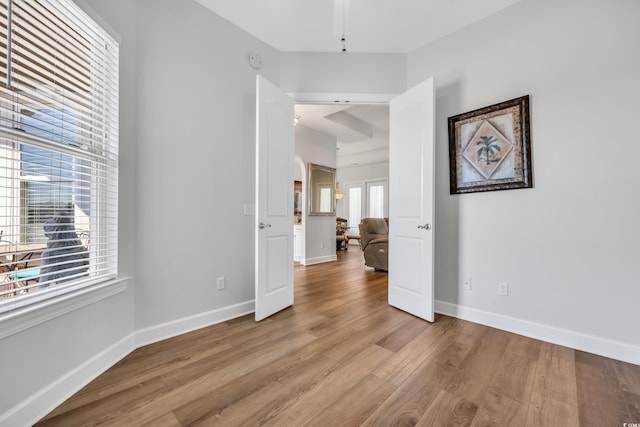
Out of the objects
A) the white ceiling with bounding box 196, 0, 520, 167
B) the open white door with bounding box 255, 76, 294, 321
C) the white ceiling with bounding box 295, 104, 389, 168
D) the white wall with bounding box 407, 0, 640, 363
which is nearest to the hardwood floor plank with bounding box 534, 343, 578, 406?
the white wall with bounding box 407, 0, 640, 363

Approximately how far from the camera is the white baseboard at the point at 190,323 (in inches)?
81.4

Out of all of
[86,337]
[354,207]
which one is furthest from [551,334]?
[354,207]

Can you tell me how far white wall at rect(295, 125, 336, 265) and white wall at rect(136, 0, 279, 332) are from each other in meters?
2.85

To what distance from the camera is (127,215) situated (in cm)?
194

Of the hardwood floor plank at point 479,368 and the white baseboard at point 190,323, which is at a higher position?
the white baseboard at point 190,323

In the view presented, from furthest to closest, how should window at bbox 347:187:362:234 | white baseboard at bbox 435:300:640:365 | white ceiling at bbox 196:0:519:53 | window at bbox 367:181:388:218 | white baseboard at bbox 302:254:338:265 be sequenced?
1. window at bbox 347:187:362:234
2. window at bbox 367:181:388:218
3. white baseboard at bbox 302:254:338:265
4. white ceiling at bbox 196:0:519:53
5. white baseboard at bbox 435:300:640:365

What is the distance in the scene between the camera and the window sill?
3.92 feet

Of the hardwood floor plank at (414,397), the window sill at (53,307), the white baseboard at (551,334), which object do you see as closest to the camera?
the window sill at (53,307)

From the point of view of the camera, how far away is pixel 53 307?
1383mm

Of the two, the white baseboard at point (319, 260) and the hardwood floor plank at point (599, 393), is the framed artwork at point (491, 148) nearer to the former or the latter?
the hardwood floor plank at point (599, 393)

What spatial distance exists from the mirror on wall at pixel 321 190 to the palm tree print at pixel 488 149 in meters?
3.66

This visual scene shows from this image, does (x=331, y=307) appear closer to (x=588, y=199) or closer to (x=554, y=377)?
(x=554, y=377)

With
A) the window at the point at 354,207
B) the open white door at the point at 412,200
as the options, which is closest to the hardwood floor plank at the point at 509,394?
the open white door at the point at 412,200

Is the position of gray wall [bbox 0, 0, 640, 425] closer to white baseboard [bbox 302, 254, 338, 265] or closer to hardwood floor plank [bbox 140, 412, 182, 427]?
hardwood floor plank [bbox 140, 412, 182, 427]
